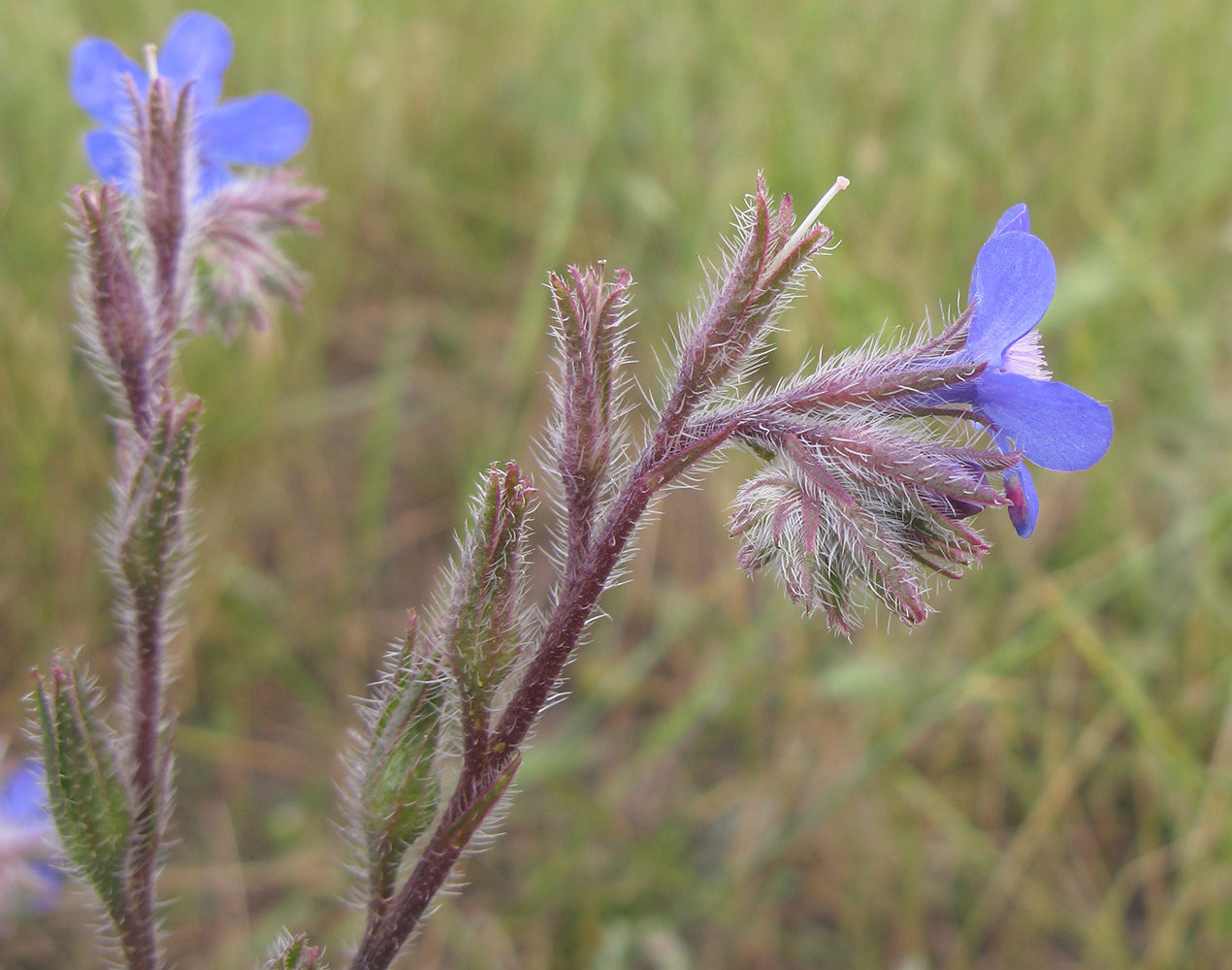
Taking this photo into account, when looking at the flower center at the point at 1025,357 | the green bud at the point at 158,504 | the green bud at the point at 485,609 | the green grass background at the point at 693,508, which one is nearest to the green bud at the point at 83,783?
the green bud at the point at 158,504

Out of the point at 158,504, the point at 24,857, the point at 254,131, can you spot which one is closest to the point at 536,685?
the point at 158,504

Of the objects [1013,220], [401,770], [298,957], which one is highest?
[1013,220]

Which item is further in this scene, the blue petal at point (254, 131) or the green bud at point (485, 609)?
the blue petal at point (254, 131)

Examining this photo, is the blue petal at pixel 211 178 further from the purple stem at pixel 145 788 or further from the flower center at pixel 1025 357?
the flower center at pixel 1025 357

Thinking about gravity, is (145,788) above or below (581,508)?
below

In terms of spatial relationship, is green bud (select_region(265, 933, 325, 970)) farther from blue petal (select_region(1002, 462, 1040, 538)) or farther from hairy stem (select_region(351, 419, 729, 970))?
blue petal (select_region(1002, 462, 1040, 538))

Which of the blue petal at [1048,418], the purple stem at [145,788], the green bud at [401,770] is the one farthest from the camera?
the purple stem at [145,788]

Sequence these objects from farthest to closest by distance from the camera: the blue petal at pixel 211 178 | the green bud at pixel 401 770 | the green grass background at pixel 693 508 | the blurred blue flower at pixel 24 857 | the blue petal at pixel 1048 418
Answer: the green grass background at pixel 693 508 → the blurred blue flower at pixel 24 857 → the blue petal at pixel 211 178 → the green bud at pixel 401 770 → the blue petal at pixel 1048 418

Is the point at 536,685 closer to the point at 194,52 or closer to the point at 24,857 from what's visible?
the point at 194,52
